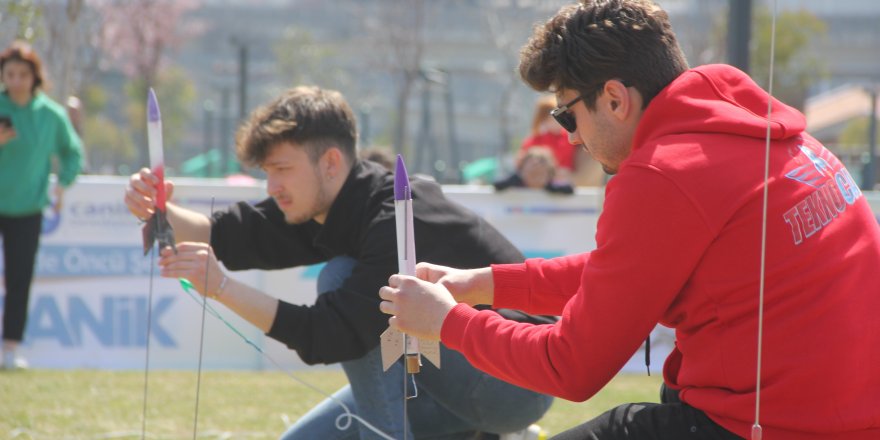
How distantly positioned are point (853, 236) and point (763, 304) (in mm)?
249

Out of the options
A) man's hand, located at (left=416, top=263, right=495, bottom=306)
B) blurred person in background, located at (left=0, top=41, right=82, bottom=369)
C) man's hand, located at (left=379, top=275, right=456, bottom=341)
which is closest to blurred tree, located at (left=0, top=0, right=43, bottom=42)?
blurred person in background, located at (left=0, top=41, right=82, bottom=369)

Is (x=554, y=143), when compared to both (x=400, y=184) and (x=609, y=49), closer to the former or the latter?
(x=400, y=184)

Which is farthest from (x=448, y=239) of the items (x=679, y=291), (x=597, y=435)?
(x=679, y=291)

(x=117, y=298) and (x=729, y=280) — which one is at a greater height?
(x=729, y=280)

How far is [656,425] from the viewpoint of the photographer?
233cm

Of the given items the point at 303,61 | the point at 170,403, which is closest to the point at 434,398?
the point at 170,403

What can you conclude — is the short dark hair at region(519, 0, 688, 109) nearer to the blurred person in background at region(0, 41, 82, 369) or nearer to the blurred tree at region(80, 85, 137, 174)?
the blurred person in background at region(0, 41, 82, 369)

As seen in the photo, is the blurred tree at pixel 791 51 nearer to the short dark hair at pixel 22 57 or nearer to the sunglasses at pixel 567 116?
the short dark hair at pixel 22 57

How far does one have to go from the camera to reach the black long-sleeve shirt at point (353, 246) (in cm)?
316

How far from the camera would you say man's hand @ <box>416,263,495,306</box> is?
2.64 meters

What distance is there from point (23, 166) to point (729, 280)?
19.6 ft

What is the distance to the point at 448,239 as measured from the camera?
3.37 meters

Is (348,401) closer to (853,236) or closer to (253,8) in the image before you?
(853,236)

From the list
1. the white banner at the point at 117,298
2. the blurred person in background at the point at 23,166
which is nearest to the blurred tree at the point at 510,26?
the white banner at the point at 117,298
